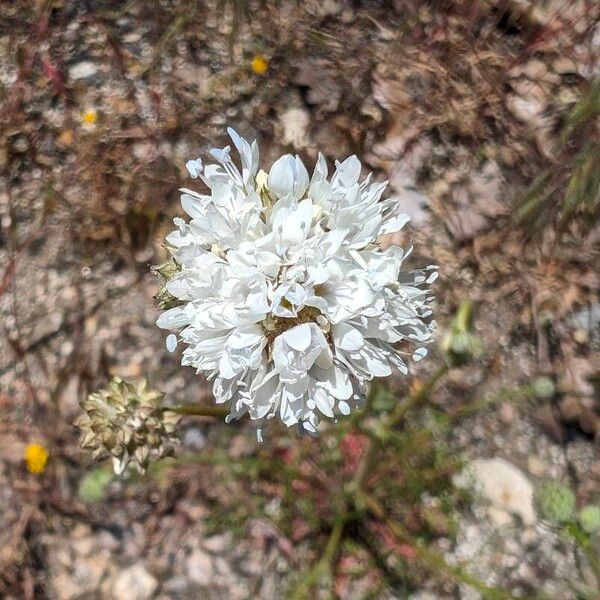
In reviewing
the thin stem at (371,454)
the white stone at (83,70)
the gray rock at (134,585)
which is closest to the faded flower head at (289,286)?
the thin stem at (371,454)

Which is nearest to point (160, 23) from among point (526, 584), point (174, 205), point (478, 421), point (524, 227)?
point (174, 205)

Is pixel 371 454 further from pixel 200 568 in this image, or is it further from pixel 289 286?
pixel 289 286

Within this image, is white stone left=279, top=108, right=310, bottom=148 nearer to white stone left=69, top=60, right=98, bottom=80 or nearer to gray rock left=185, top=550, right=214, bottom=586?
white stone left=69, top=60, right=98, bottom=80

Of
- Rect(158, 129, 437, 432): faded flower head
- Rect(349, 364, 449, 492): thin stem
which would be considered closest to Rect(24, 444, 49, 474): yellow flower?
Rect(349, 364, 449, 492): thin stem

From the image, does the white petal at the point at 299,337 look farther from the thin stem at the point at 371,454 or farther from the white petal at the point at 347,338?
the thin stem at the point at 371,454

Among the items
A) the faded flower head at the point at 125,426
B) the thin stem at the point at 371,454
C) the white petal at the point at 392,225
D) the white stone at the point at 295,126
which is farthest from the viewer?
the white stone at the point at 295,126

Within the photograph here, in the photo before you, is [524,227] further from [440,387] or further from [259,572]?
[259,572]
